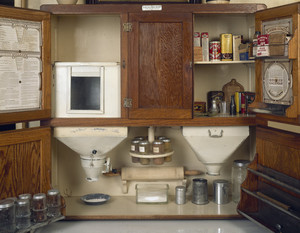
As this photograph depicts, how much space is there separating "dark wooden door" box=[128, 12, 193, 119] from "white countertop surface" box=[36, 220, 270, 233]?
0.85m

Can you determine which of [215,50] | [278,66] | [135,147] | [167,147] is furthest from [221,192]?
[278,66]

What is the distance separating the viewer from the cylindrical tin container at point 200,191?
370cm

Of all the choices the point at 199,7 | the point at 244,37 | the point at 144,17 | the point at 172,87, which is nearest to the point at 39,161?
the point at 172,87

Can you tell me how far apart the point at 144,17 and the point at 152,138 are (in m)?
1.03

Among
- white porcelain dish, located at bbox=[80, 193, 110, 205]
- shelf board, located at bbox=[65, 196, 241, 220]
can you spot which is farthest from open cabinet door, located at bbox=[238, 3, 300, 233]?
white porcelain dish, located at bbox=[80, 193, 110, 205]

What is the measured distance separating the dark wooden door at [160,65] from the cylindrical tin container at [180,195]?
2.25ft

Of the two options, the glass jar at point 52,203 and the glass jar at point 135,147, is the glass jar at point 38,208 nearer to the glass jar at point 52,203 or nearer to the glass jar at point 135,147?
the glass jar at point 52,203

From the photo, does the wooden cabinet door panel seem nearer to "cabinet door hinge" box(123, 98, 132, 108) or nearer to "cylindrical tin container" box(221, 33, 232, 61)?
"cabinet door hinge" box(123, 98, 132, 108)

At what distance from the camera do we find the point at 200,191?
3705 mm

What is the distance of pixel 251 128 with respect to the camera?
395cm

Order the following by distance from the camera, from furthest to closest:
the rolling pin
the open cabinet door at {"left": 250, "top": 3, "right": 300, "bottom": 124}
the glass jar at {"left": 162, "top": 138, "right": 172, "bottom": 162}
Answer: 1. the rolling pin
2. the glass jar at {"left": 162, "top": 138, "right": 172, "bottom": 162}
3. the open cabinet door at {"left": 250, "top": 3, "right": 300, "bottom": 124}

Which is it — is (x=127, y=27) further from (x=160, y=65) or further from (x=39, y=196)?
(x=39, y=196)

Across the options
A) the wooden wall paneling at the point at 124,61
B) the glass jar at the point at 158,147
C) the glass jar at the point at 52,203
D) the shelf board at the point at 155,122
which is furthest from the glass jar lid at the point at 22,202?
the glass jar at the point at 158,147

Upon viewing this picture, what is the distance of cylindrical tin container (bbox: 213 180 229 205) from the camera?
12.2 ft
